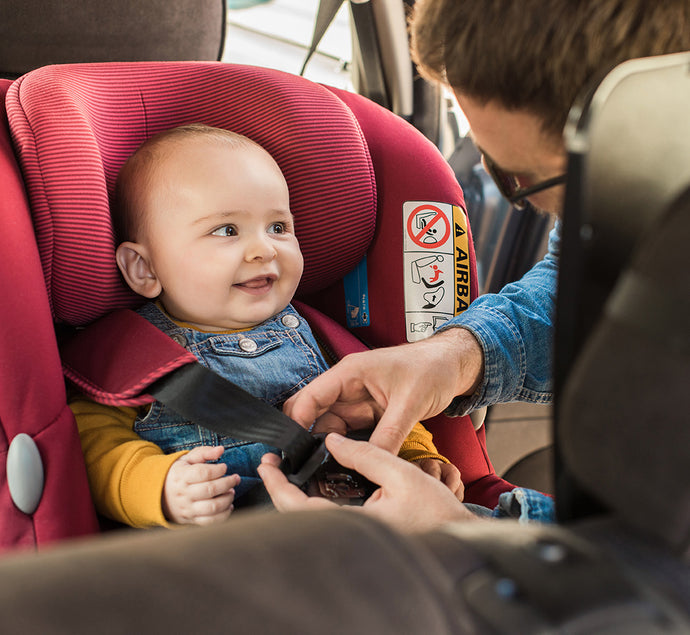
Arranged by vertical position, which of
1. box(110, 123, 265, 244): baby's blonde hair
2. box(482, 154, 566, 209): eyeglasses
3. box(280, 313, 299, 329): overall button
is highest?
box(482, 154, 566, 209): eyeglasses

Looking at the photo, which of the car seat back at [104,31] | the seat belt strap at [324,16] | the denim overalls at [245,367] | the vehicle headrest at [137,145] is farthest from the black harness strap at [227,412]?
the seat belt strap at [324,16]

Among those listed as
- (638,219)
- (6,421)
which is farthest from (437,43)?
(6,421)

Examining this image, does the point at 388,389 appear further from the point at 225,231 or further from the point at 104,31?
the point at 104,31

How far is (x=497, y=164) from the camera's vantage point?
34.5 inches

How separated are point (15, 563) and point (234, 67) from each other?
1053 mm

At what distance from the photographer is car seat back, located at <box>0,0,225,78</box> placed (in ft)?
4.44

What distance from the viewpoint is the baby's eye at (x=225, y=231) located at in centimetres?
112

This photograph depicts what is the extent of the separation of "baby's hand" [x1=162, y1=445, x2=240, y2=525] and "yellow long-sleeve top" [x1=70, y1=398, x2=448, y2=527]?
17 mm

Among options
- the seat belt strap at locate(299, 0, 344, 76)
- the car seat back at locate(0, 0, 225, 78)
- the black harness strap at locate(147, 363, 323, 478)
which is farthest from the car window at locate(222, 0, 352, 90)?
the black harness strap at locate(147, 363, 323, 478)

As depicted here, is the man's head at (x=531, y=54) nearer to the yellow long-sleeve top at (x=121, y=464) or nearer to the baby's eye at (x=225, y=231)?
the baby's eye at (x=225, y=231)

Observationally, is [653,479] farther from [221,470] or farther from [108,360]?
[108,360]

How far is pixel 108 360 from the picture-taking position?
1005mm

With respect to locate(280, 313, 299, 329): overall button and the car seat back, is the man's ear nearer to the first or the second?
locate(280, 313, 299, 329): overall button

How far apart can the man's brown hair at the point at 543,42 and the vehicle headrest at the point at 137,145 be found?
16.9 inches
